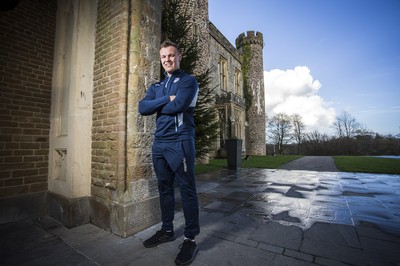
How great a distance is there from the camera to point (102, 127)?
114 inches

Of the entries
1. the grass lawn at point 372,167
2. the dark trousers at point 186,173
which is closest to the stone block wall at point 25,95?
the dark trousers at point 186,173

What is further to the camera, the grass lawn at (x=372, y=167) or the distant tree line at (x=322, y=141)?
the distant tree line at (x=322, y=141)

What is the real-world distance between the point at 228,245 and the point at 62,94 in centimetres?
345

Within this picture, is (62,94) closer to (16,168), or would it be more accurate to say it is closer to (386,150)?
(16,168)

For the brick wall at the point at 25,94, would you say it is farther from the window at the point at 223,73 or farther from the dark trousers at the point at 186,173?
the window at the point at 223,73

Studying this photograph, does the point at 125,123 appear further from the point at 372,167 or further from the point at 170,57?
the point at 372,167

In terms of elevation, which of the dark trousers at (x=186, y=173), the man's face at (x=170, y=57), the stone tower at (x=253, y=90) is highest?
the stone tower at (x=253, y=90)

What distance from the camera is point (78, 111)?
118 inches

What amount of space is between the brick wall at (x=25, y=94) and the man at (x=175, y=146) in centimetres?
241

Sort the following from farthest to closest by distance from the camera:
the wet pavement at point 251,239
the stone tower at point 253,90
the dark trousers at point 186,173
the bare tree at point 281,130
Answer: the bare tree at point 281,130
the stone tower at point 253,90
the dark trousers at point 186,173
the wet pavement at point 251,239

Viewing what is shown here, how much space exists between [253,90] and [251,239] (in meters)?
22.0

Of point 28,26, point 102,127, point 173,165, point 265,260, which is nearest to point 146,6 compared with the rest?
point 102,127

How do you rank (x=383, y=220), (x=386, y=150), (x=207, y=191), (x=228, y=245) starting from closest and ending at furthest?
1. (x=228, y=245)
2. (x=383, y=220)
3. (x=207, y=191)
4. (x=386, y=150)

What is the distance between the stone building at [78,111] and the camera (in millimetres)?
2643
